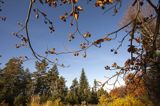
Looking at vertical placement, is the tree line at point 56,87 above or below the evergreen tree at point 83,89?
below

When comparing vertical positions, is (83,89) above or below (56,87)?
above

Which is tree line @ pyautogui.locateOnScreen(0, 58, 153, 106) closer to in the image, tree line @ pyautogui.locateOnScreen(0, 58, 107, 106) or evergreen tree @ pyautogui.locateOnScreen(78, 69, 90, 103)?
tree line @ pyautogui.locateOnScreen(0, 58, 107, 106)

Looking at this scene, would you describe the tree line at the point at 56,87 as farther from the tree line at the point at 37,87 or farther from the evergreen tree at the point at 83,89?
the evergreen tree at the point at 83,89

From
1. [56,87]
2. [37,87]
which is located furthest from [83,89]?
[56,87]

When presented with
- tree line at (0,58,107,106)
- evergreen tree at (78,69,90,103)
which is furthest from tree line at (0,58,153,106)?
evergreen tree at (78,69,90,103)

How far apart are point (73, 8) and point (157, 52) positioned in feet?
6.18

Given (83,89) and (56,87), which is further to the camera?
(83,89)

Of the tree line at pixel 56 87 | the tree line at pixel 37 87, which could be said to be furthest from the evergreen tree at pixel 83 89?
the tree line at pixel 56 87

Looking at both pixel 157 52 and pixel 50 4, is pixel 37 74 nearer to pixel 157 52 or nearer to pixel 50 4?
pixel 50 4

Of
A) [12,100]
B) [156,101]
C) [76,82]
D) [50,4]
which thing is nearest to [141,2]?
[50,4]

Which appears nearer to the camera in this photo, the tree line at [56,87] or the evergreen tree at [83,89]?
the tree line at [56,87]

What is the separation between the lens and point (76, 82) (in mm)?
87688

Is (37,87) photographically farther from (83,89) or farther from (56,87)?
(56,87)

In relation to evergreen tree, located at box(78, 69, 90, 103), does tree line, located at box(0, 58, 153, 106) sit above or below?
below
